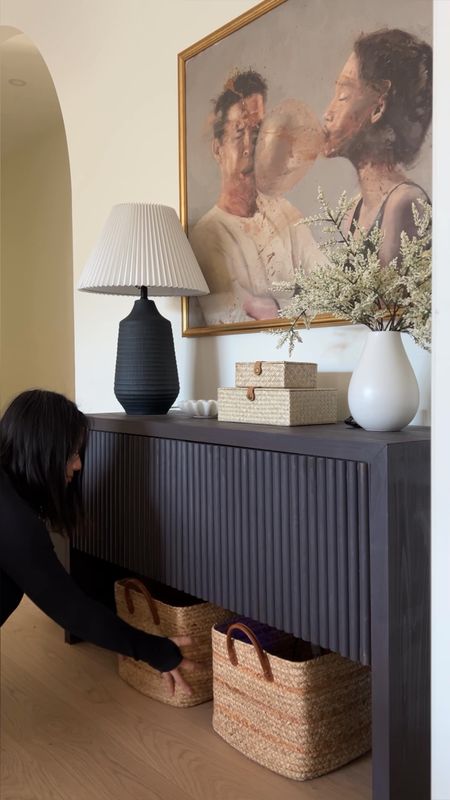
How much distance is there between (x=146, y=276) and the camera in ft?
6.35

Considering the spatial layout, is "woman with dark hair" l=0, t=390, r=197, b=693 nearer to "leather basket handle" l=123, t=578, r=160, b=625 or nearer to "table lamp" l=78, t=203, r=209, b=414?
"leather basket handle" l=123, t=578, r=160, b=625

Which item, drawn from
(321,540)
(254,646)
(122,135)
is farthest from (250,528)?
(122,135)

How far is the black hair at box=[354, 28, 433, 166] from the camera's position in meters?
1.57

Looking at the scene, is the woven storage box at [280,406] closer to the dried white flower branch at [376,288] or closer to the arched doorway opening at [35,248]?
the dried white flower branch at [376,288]

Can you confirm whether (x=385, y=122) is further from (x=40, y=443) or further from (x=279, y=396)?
(x=40, y=443)

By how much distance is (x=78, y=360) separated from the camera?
2.93m

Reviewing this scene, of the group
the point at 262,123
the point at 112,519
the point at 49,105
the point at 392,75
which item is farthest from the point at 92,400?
the point at 49,105

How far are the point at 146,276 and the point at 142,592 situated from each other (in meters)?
0.93

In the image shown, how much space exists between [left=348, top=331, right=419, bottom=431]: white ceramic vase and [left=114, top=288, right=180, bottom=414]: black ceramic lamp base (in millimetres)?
757

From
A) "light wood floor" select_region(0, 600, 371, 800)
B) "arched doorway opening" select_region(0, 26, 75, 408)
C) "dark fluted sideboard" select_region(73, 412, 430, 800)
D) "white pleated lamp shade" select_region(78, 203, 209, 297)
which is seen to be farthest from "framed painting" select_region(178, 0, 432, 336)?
"arched doorway opening" select_region(0, 26, 75, 408)

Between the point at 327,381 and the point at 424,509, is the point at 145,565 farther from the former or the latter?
the point at 424,509

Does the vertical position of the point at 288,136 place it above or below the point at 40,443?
above

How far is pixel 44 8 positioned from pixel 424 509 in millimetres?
2829
